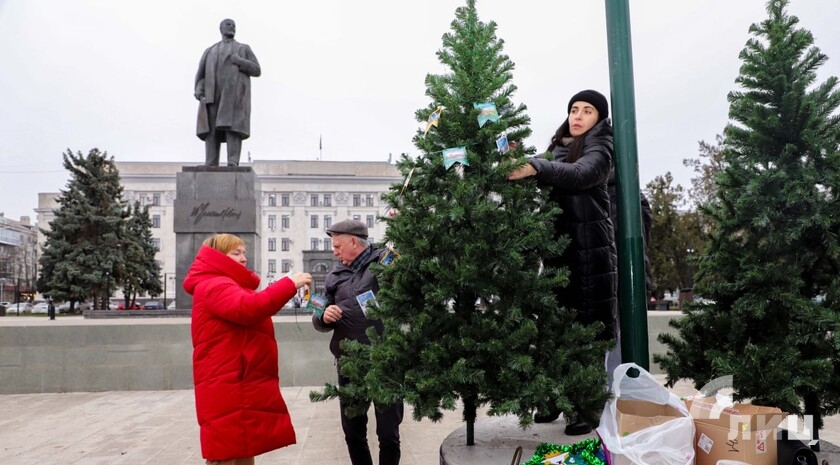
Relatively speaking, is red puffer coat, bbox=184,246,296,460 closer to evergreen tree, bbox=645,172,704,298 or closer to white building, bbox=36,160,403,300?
evergreen tree, bbox=645,172,704,298

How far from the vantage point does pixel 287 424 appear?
136 inches

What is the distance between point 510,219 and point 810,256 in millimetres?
1489

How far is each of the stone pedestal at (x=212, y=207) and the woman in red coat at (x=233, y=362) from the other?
27.9 feet

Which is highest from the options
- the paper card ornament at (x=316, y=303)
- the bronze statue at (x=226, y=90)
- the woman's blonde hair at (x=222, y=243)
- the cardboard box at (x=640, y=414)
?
the bronze statue at (x=226, y=90)

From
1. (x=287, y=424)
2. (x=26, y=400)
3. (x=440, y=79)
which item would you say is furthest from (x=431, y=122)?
(x=26, y=400)

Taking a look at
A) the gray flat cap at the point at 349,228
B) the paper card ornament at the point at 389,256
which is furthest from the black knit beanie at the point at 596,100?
the gray flat cap at the point at 349,228

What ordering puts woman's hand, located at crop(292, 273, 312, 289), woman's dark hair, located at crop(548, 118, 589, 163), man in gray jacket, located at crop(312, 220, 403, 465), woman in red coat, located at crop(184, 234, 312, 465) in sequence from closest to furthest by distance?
1. woman's dark hair, located at crop(548, 118, 589, 163)
2. woman in red coat, located at crop(184, 234, 312, 465)
3. woman's hand, located at crop(292, 273, 312, 289)
4. man in gray jacket, located at crop(312, 220, 403, 465)

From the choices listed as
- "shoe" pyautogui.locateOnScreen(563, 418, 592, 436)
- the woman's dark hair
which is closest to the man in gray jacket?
"shoe" pyautogui.locateOnScreen(563, 418, 592, 436)

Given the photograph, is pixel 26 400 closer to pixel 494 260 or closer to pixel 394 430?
Result: pixel 394 430

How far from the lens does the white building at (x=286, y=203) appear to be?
78.4 m

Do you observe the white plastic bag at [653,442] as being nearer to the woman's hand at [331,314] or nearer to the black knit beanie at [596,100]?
the black knit beanie at [596,100]

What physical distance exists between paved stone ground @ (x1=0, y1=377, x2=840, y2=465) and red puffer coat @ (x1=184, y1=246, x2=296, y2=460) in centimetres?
133

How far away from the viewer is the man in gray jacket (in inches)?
153

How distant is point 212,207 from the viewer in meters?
11.7
